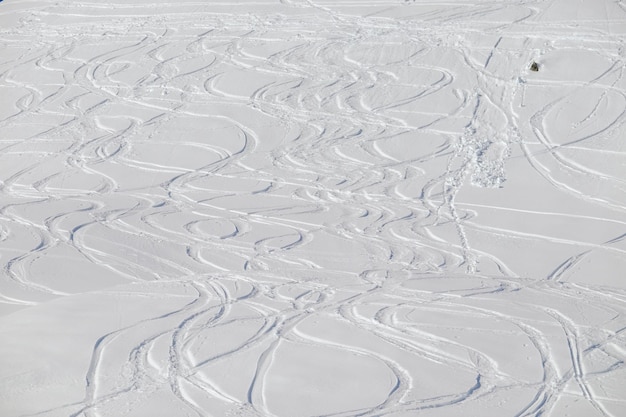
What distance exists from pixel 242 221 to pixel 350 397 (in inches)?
193

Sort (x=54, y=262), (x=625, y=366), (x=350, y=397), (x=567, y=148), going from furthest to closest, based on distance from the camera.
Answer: (x=567, y=148), (x=54, y=262), (x=625, y=366), (x=350, y=397)

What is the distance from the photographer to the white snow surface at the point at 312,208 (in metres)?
6.17

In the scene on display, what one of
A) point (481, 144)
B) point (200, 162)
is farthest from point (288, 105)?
point (481, 144)

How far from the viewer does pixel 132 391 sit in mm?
5891

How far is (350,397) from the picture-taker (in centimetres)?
583

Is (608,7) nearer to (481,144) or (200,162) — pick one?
(481,144)

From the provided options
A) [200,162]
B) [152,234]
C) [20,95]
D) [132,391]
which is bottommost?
[132,391]

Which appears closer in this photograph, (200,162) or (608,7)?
(200,162)

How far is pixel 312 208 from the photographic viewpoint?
35.4 feet

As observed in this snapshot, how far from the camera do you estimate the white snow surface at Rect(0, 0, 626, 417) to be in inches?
243

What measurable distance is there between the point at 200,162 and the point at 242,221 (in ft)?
6.76

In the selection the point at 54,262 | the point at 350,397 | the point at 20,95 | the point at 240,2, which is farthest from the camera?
the point at 240,2

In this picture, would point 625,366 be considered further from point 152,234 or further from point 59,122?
point 59,122

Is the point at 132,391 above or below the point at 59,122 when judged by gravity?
below
